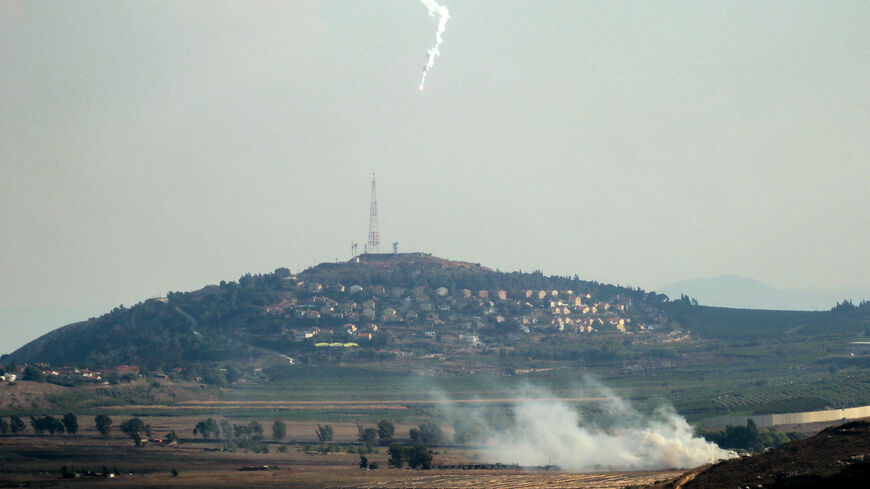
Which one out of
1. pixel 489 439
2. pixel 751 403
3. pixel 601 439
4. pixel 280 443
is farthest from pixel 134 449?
pixel 751 403

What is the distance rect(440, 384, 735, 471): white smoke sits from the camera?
100m

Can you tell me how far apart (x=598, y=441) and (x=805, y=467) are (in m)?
57.1

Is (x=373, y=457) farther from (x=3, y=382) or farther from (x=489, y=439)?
(x=3, y=382)

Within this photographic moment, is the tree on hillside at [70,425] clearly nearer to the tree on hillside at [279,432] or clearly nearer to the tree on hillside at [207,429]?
the tree on hillside at [207,429]

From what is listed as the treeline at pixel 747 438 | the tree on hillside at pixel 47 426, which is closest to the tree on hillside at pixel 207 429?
the tree on hillside at pixel 47 426

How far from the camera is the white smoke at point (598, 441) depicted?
100 metres

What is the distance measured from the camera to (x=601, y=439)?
115688 millimetres

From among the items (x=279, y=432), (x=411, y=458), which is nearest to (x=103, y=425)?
(x=279, y=432)

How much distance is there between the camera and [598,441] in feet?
376

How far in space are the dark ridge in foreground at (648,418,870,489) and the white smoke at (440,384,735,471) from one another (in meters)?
32.3

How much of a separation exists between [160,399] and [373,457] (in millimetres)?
82245

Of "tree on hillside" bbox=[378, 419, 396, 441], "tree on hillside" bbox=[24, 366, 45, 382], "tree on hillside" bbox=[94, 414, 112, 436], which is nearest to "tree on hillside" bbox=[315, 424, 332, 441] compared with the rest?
"tree on hillside" bbox=[378, 419, 396, 441]

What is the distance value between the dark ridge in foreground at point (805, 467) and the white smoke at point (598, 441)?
32.3m

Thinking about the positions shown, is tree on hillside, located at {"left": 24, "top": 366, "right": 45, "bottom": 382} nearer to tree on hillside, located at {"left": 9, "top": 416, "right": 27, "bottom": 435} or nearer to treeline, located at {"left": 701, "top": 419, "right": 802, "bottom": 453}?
tree on hillside, located at {"left": 9, "top": 416, "right": 27, "bottom": 435}
